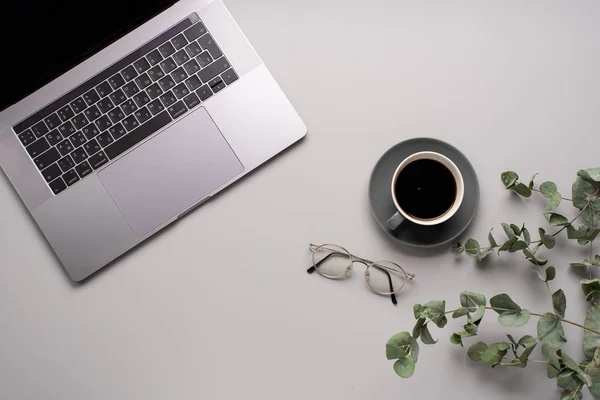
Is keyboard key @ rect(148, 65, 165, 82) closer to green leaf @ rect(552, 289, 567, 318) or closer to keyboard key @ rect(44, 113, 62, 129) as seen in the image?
keyboard key @ rect(44, 113, 62, 129)

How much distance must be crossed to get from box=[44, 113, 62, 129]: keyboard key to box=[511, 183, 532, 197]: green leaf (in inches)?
31.7

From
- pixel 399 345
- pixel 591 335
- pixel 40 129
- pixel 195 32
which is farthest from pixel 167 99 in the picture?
pixel 591 335

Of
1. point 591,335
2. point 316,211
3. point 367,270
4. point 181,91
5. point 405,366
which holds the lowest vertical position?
point 591,335

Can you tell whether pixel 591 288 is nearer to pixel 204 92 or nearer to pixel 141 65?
pixel 204 92

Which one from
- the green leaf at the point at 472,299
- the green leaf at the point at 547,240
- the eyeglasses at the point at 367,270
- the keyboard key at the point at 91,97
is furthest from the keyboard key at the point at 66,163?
the green leaf at the point at 547,240

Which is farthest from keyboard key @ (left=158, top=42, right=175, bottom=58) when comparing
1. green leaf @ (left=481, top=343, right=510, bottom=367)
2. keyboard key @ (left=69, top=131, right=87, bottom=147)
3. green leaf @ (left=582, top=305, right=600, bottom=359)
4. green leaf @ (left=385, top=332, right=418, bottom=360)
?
green leaf @ (left=582, top=305, right=600, bottom=359)

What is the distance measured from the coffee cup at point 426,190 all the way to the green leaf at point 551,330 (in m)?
0.21

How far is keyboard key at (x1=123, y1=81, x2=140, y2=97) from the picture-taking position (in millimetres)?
965

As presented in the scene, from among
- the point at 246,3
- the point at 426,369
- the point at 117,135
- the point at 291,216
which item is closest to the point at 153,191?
the point at 117,135

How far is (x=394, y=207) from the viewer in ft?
3.12

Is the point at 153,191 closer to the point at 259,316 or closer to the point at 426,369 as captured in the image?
the point at 259,316

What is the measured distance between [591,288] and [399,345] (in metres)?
0.35

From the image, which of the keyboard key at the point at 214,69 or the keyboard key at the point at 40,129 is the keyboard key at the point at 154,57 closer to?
the keyboard key at the point at 214,69

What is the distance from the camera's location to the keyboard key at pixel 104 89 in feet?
3.17
